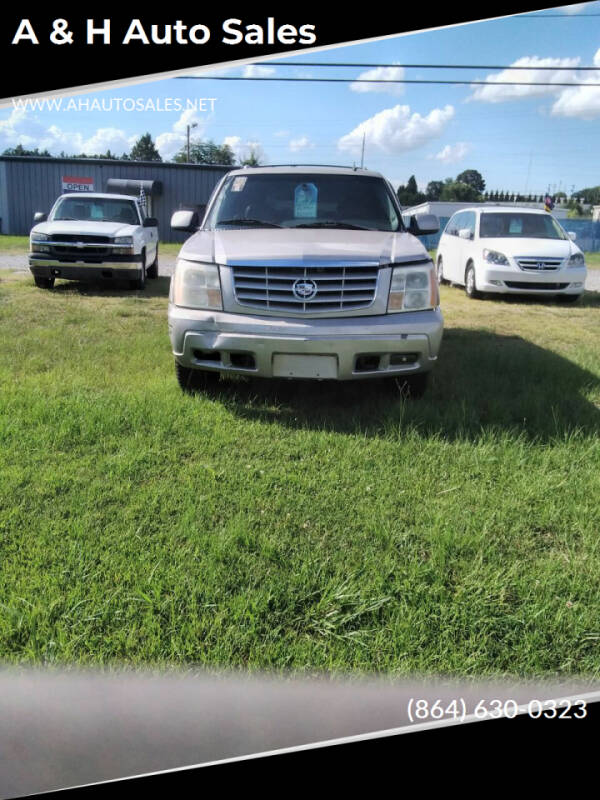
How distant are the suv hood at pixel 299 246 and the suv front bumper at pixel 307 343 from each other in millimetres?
390

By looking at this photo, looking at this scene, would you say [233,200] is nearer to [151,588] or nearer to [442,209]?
[151,588]

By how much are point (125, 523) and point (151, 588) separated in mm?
517

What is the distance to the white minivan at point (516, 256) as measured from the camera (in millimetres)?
10148

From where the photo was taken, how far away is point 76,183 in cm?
2883

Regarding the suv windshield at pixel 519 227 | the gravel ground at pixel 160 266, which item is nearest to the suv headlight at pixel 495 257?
the suv windshield at pixel 519 227

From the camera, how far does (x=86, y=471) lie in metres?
3.29

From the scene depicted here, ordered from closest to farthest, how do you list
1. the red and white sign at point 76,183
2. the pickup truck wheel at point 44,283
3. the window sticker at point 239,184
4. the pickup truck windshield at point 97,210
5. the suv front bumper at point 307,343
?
the suv front bumper at point 307,343 < the window sticker at point 239,184 < the pickup truck wheel at point 44,283 < the pickup truck windshield at point 97,210 < the red and white sign at point 76,183

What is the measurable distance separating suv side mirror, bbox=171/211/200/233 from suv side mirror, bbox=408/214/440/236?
6.34ft

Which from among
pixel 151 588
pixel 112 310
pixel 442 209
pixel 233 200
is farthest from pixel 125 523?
pixel 442 209

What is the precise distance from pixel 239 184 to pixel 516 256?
629 centimetres

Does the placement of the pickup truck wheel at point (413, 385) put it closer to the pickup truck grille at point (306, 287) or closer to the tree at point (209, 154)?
the pickup truck grille at point (306, 287)

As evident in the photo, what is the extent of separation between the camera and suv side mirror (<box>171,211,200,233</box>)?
5461 mm

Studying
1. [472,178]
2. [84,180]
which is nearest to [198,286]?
[84,180]

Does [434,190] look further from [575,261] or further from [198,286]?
[198,286]
